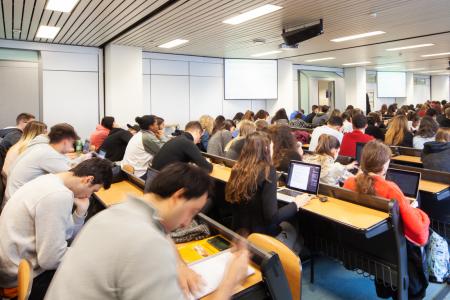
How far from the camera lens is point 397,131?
5355mm

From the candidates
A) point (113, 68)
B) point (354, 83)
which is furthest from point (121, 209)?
point (354, 83)

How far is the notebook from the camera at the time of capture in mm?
1476

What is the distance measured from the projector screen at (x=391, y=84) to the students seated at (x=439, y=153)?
41.1ft

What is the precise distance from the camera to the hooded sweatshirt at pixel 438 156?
12.2ft

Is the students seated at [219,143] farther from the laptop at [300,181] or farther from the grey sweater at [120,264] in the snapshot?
the grey sweater at [120,264]

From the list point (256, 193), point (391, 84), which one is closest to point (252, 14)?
point (256, 193)

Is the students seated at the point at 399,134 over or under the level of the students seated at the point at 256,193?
over

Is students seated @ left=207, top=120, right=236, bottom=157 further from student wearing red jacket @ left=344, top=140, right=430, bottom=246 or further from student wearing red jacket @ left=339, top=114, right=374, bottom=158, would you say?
student wearing red jacket @ left=344, top=140, right=430, bottom=246

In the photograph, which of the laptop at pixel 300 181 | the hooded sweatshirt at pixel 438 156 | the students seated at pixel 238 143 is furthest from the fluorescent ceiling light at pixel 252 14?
the hooded sweatshirt at pixel 438 156

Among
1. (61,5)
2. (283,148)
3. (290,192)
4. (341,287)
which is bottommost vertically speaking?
(341,287)

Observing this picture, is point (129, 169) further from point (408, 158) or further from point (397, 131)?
point (397, 131)

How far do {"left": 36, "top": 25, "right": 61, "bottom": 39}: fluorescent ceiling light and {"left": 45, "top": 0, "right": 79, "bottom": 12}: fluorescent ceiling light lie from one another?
122 cm

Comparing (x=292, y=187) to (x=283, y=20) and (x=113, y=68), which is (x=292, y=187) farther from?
(x=113, y=68)

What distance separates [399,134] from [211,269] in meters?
4.75
